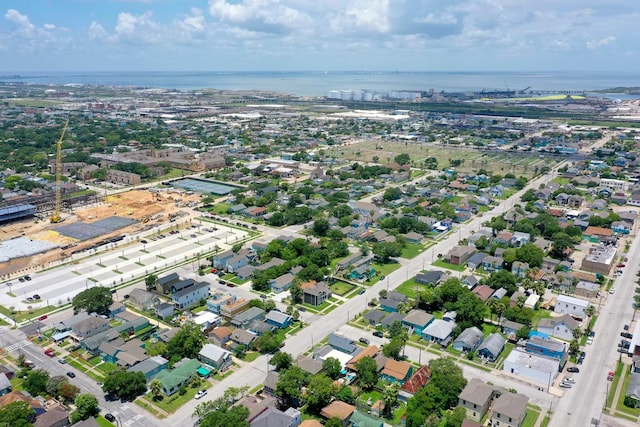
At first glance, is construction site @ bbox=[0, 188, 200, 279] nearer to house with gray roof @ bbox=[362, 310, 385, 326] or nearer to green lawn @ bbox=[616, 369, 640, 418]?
house with gray roof @ bbox=[362, 310, 385, 326]

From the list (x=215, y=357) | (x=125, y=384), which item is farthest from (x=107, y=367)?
(x=215, y=357)

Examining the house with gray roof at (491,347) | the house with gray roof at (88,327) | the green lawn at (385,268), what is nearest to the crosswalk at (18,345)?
the house with gray roof at (88,327)

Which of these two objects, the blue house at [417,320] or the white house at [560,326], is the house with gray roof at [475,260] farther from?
the blue house at [417,320]

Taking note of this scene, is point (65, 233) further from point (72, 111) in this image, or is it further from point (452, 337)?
point (72, 111)

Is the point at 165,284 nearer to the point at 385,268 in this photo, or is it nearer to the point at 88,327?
the point at 88,327

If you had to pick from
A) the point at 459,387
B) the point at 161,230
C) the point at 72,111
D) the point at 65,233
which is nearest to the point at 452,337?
the point at 459,387
